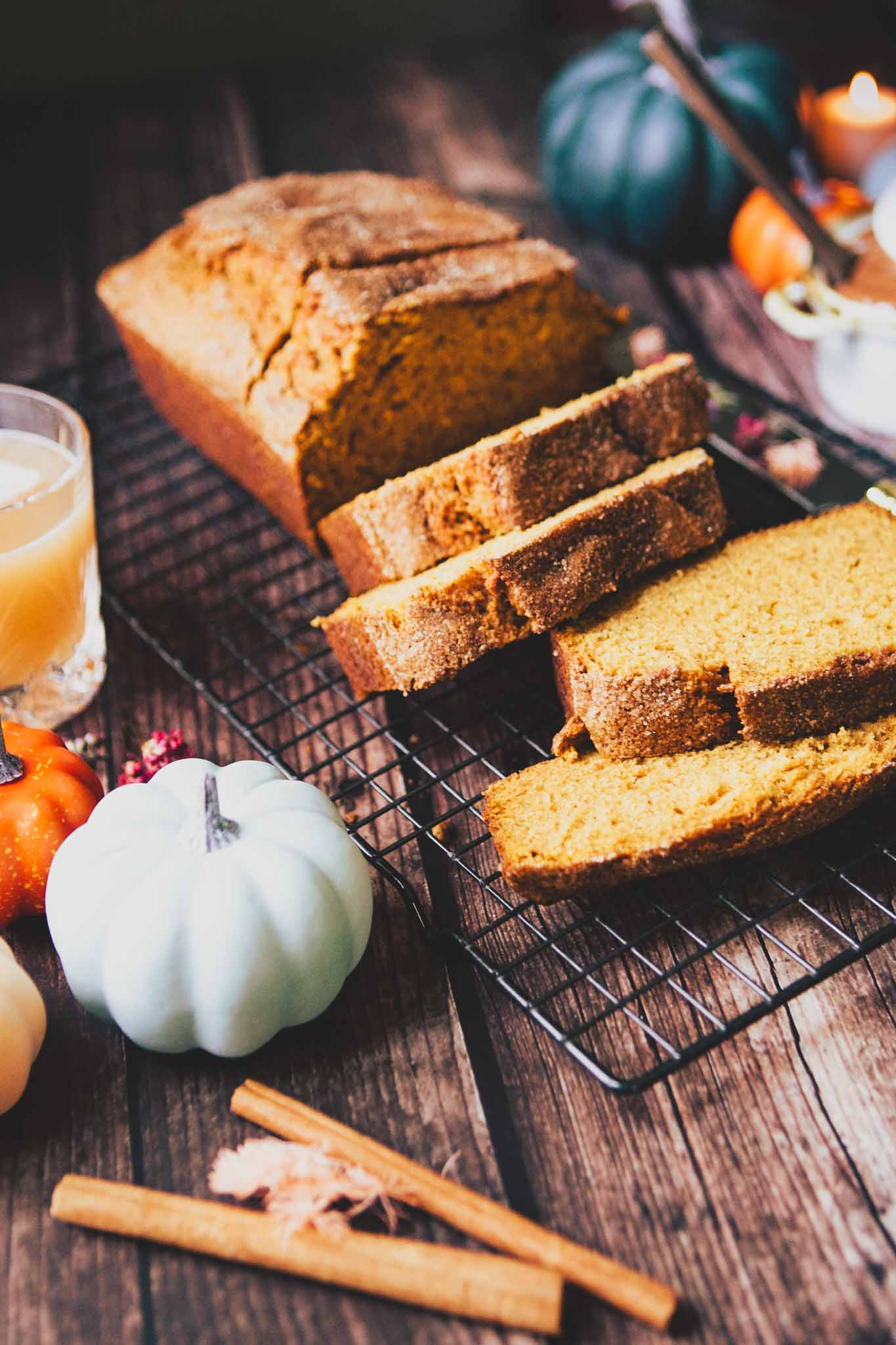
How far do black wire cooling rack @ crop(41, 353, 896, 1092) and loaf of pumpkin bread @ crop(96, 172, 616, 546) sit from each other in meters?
0.24

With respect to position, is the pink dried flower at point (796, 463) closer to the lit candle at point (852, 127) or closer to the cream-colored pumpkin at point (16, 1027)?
the lit candle at point (852, 127)

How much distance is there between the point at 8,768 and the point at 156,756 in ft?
0.93

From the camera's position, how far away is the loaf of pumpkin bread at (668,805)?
83.3 inches

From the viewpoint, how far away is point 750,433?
3207mm

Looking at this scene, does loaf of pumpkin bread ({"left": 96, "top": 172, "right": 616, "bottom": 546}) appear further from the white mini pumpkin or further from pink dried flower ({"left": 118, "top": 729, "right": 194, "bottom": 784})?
the white mini pumpkin

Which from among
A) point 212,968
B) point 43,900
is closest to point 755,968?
point 212,968

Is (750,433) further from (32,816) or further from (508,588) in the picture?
(32,816)

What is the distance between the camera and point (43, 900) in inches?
88.7

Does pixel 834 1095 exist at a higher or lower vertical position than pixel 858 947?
lower

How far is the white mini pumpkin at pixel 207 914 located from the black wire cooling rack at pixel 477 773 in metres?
0.24

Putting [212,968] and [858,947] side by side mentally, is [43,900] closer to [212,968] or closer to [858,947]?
[212,968]

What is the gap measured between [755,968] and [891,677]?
594 mm

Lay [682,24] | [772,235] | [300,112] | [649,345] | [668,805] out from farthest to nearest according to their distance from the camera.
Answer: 1. [300,112]
2. [682,24]
3. [772,235]
4. [649,345]
5. [668,805]

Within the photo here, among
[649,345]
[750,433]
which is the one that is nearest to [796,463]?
[750,433]
